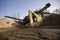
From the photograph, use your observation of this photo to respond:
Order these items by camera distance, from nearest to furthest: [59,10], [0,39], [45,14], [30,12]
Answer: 1. [0,39]
2. [30,12]
3. [45,14]
4. [59,10]

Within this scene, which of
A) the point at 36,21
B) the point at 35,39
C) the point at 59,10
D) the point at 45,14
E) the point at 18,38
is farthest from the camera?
the point at 59,10

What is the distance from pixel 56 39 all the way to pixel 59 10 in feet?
128

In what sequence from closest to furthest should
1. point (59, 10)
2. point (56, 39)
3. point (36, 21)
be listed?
1. point (56, 39)
2. point (36, 21)
3. point (59, 10)

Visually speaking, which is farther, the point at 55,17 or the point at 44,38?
the point at 55,17

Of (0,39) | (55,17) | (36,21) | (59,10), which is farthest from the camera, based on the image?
(59,10)

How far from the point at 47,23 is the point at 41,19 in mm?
767

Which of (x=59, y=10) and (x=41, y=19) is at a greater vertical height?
(x=59, y=10)

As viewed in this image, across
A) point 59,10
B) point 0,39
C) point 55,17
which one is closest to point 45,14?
point 55,17

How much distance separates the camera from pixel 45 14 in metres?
13.5

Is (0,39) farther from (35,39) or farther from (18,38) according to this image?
(35,39)

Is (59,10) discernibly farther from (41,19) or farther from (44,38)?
(44,38)

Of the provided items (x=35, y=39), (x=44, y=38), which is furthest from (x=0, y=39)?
(x=44, y=38)

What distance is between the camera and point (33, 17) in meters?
11.3

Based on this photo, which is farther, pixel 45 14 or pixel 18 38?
pixel 45 14
